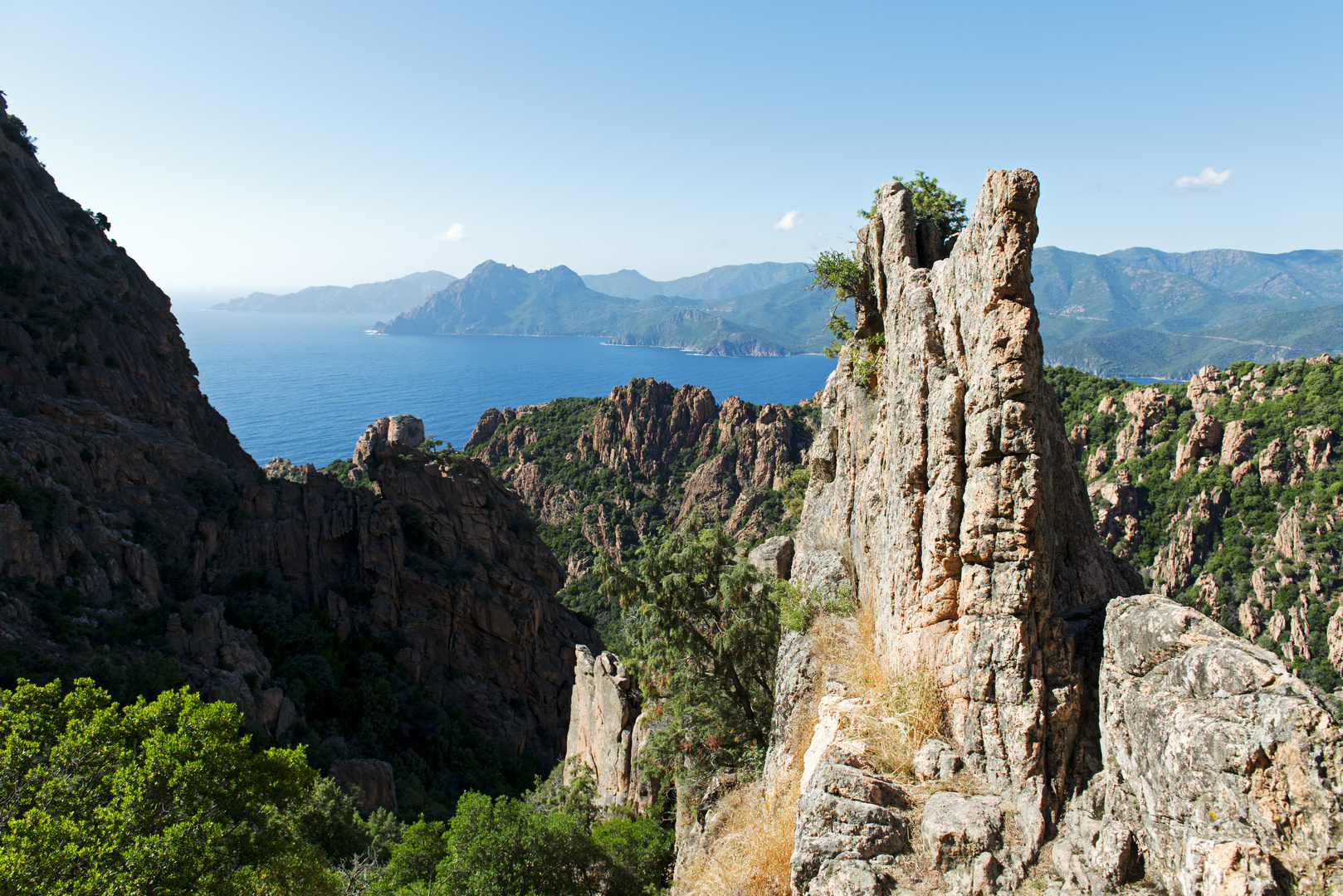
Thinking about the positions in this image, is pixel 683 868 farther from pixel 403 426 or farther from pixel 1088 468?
pixel 1088 468

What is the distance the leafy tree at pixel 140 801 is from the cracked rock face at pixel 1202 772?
45.6ft

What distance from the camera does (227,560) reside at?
39219 mm

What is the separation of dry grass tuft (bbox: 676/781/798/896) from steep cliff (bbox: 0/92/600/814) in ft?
76.0

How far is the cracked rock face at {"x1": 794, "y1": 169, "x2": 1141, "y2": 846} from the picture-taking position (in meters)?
9.90

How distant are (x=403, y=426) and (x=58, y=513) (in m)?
42.9

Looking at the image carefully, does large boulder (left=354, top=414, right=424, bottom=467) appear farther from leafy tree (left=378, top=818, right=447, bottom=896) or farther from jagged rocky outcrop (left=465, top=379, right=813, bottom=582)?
leafy tree (left=378, top=818, right=447, bottom=896)

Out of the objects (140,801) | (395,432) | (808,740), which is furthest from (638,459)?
(140,801)

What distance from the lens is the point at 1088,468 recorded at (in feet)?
246

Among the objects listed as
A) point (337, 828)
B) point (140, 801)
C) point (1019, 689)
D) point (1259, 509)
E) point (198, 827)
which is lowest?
point (337, 828)

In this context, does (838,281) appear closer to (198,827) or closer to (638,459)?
(198,827)

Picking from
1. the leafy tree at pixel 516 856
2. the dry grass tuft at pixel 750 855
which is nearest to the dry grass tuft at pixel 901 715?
the dry grass tuft at pixel 750 855

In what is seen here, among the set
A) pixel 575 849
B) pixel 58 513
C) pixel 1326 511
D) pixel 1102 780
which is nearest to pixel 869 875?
pixel 1102 780

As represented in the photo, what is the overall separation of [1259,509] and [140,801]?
3156 inches

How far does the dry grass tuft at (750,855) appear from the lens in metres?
11.8
